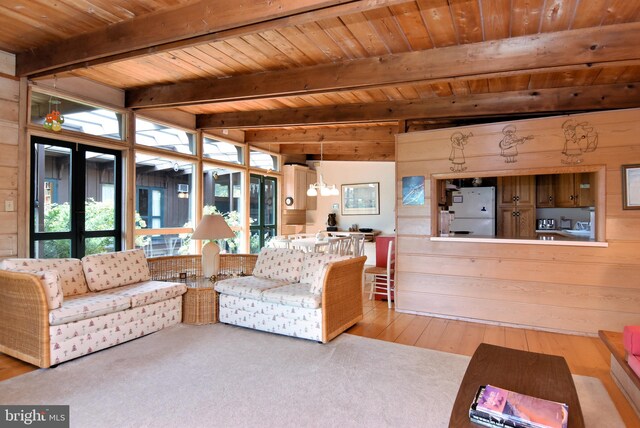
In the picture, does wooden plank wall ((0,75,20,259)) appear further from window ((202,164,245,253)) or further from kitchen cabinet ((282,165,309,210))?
kitchen cabinet ((282,165,309,210))

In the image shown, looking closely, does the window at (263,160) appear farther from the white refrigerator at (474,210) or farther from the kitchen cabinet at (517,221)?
the kitchen cabinet at (517,221)

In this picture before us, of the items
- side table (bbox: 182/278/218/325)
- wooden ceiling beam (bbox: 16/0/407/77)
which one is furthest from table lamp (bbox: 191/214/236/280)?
wooden ceiling beam (bbox: 16/0/407/77)

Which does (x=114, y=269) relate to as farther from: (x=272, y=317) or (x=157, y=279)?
(x=272, y=317)

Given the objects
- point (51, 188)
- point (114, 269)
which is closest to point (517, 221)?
point (114, 269)

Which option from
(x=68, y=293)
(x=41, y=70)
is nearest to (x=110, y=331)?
(x=68, y=293)

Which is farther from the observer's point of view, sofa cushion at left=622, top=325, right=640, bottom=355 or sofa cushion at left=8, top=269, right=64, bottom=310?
sofa cushion at left=8, top=269, right=64, bottom=310

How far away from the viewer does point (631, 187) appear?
11.9 feet

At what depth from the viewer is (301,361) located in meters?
3.02

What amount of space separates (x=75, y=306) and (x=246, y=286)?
153cm

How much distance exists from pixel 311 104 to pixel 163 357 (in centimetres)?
375

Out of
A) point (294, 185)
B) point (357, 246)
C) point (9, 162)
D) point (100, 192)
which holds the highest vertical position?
point (294, 185)

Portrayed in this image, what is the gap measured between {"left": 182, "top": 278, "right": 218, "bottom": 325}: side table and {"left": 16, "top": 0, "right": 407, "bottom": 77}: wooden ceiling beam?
8.01 feet

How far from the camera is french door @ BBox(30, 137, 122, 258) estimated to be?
3975 mm

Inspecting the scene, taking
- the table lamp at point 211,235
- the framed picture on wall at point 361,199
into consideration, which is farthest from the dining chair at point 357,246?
the table lamp at point 211,235
